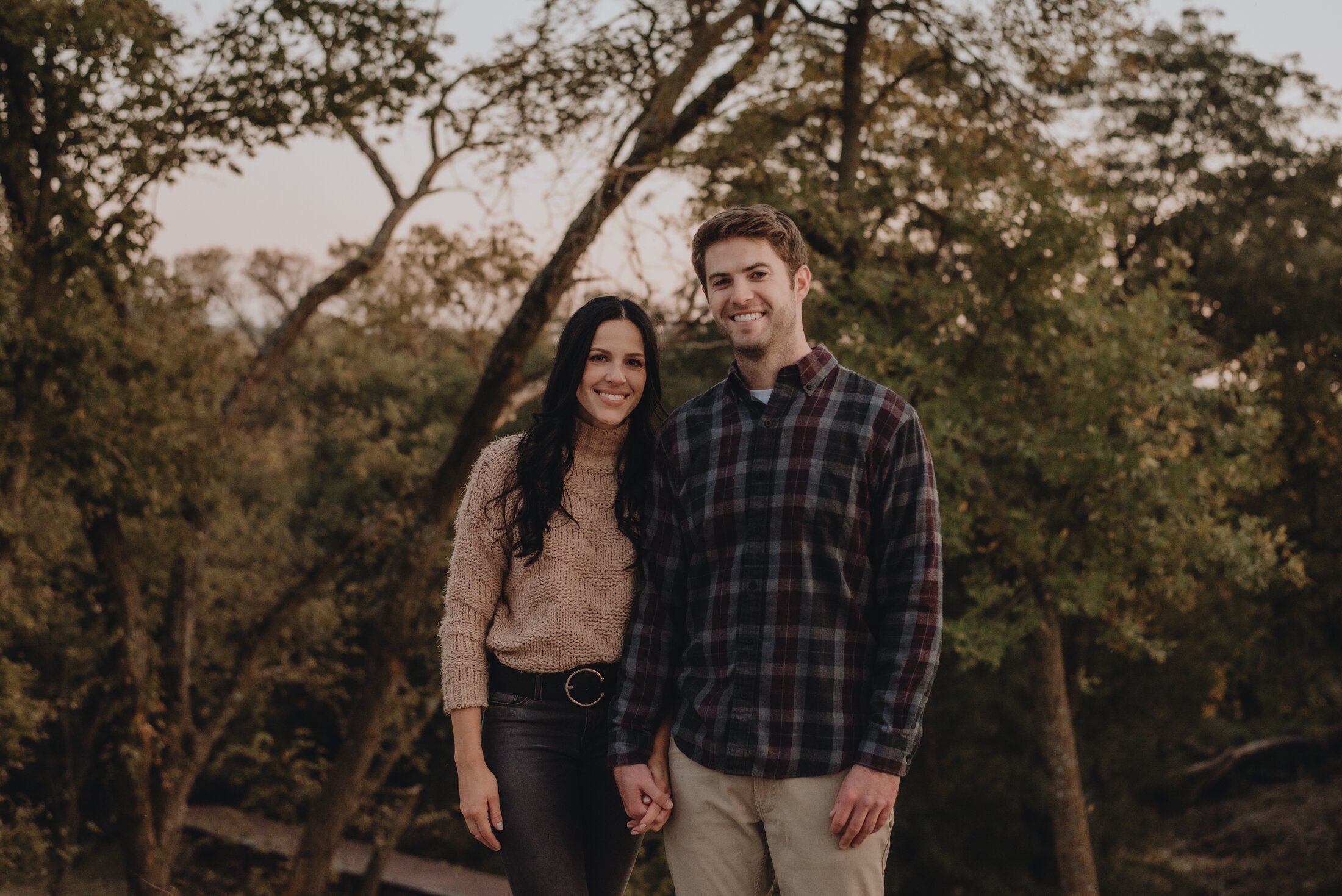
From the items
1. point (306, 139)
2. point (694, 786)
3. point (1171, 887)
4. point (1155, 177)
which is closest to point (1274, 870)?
point (1171, 887)

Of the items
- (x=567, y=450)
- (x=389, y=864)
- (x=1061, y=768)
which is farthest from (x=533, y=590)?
(x=389, y=864)

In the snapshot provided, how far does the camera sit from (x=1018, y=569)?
9.55m

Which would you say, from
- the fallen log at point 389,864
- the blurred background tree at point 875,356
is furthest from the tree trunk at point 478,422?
the fallen log at point 389,864

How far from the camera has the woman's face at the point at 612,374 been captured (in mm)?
2182

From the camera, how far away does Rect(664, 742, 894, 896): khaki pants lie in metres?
1.85

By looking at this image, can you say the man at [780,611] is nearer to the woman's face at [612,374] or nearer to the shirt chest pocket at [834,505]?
the shirt chest pocket at [834,505]

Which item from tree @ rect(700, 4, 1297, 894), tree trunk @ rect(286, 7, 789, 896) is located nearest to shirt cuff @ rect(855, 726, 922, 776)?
tree trunk @ rect(286, 7, 789, 896)

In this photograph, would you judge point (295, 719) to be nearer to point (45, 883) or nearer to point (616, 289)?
point (45, 883)

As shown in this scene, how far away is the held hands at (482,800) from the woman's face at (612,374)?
0.68 m

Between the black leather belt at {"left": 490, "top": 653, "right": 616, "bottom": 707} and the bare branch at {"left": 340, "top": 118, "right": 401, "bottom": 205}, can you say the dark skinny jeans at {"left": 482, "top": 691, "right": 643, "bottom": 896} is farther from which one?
the bare branch at {"left": 340, "top": 118, "right": 401, "bottom": 205}

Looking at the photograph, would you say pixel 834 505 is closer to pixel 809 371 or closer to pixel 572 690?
pixel 809 371

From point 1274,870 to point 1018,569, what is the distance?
5719 millimetres

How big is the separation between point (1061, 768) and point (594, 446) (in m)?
9.26

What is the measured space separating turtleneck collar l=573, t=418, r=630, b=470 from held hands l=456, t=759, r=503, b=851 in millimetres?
596
